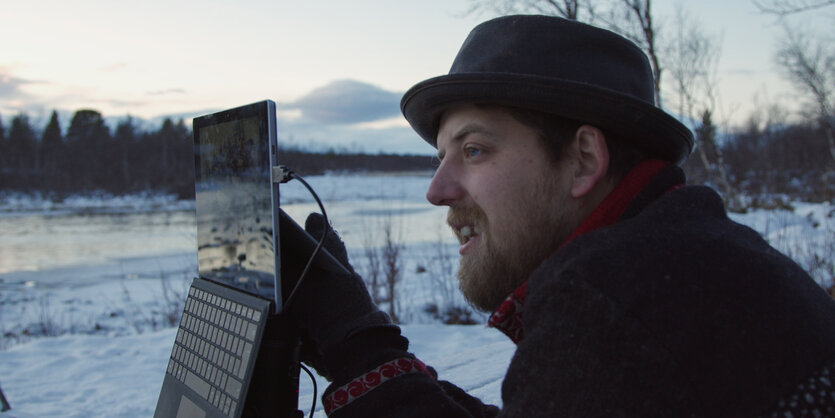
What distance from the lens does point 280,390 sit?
111 centimetres

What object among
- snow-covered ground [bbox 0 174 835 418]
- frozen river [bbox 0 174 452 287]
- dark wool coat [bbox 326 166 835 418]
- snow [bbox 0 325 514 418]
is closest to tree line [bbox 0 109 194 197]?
frozen river [bbox 0 174 452 287]

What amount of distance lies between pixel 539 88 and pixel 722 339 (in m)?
0.61

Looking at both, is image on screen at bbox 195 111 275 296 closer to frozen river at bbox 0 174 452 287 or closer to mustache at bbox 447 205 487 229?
mustache at bbox 447 205 487 229

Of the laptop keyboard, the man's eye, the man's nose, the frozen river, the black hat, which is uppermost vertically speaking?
the black hat

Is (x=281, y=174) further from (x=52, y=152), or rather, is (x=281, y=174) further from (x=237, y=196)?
(x=52, y=152)

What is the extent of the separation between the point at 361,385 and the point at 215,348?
12.6 inches

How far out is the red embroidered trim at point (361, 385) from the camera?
1219mm

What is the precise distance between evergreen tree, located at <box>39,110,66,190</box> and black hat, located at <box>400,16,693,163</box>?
4517 cm

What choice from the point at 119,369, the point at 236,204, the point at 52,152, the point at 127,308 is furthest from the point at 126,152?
the point at 236,204

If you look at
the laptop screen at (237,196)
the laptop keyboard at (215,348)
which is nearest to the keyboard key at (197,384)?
the laptop keyboard at (215,348)

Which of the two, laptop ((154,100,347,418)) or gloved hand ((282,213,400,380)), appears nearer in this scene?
laptop ((154,100,347,418))

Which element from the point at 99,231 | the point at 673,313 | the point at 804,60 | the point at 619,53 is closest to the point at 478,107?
the point at 619,53

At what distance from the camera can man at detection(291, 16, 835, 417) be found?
75cm

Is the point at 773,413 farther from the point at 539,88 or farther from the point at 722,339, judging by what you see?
the point at 539,88
